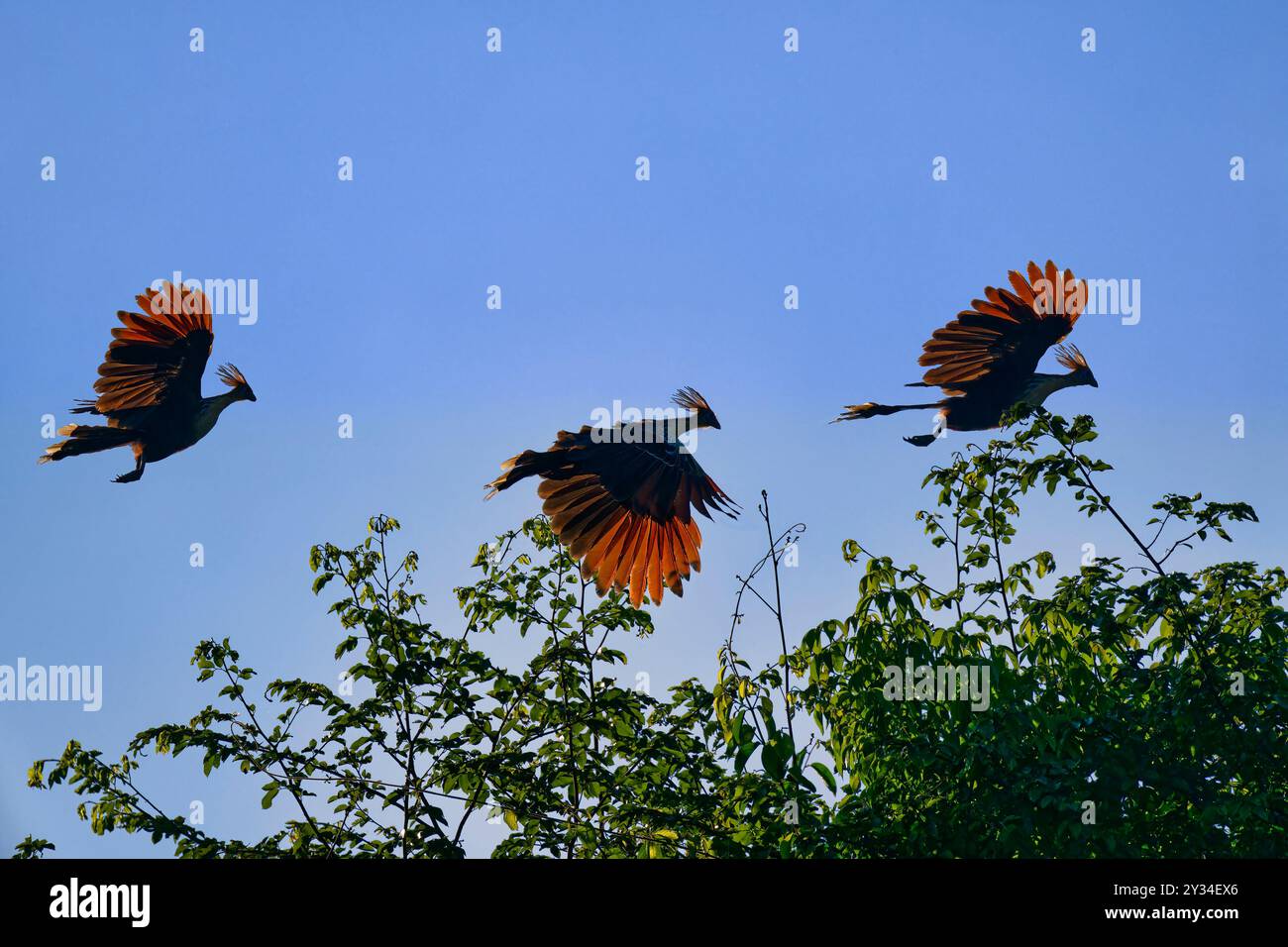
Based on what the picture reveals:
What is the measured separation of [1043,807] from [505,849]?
2.80m

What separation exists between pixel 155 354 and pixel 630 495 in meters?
4.13

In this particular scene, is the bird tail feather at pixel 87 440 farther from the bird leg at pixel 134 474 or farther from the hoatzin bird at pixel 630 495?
the hoatzin bird at pixel 630 495

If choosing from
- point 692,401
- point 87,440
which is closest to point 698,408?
point 692,401

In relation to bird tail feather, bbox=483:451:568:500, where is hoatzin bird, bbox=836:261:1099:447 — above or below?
above

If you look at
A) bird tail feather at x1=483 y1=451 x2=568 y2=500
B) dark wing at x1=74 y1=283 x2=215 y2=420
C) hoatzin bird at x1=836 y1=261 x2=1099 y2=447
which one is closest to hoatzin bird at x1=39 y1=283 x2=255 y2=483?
dark wing at x1=74 y1=283 x2=215 y2=420

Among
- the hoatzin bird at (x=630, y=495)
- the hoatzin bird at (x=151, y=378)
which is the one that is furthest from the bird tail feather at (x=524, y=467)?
the hoatzin bird at (x=151, y=378)

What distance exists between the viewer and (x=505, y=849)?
21.0 feet

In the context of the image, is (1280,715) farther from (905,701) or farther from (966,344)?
(966,344)

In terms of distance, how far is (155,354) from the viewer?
9.68 metres

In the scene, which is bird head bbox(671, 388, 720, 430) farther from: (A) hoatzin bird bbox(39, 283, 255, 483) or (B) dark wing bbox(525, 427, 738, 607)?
(A) hoatzin bird bbox(39, 283, 255, 483)

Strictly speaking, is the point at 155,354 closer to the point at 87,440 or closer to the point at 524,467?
the point at 87,440

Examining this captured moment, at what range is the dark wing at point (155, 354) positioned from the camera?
31.4ft

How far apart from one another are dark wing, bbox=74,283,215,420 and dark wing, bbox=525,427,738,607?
309 cm

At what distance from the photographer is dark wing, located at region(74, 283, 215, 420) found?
9586 mm
